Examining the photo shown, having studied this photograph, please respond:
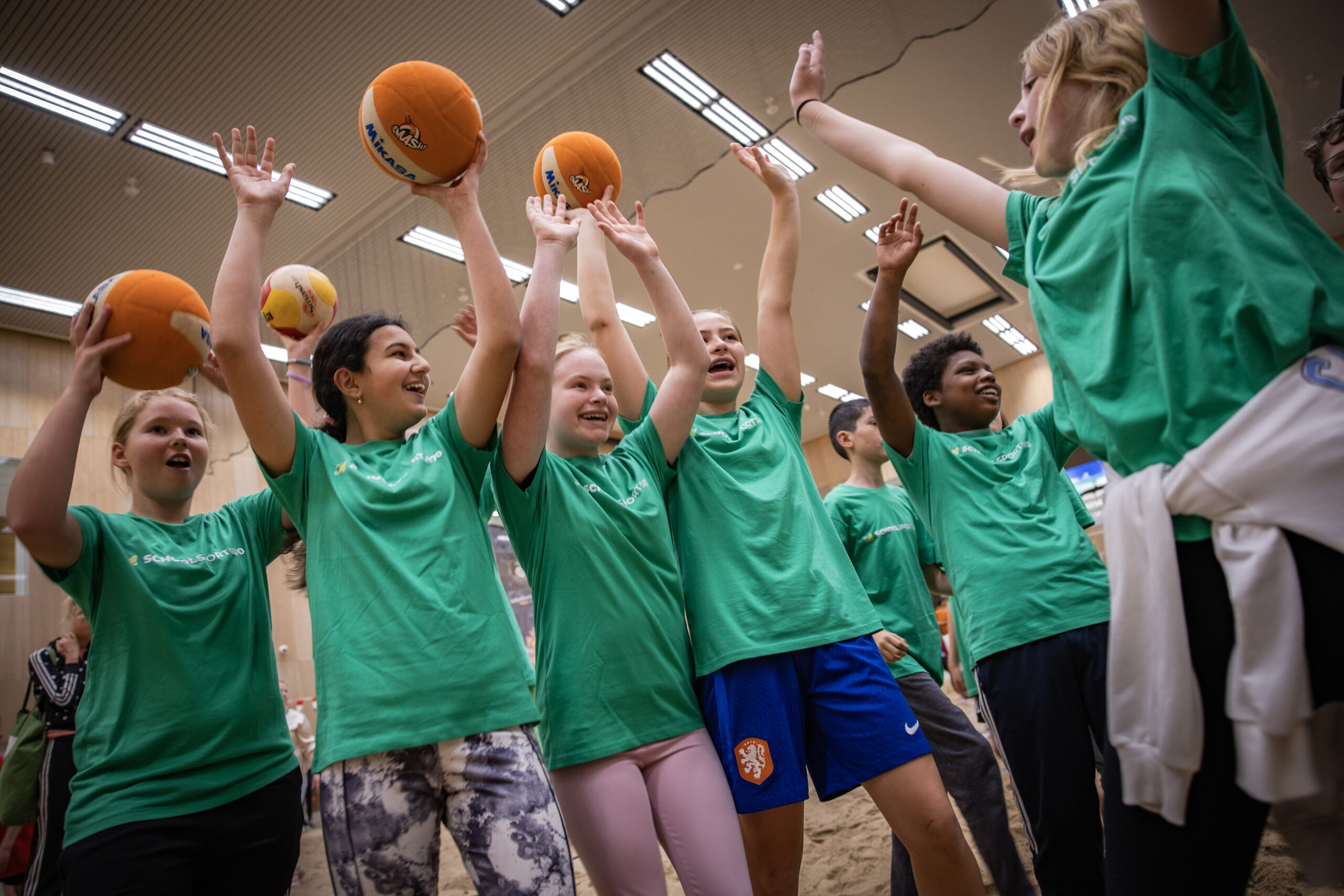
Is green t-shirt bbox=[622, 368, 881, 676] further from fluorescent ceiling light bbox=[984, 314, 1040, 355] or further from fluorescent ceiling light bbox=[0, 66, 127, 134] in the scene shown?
fluorescent ceiling light bbox=[984, 314, 1040, 355]

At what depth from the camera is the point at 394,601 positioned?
1586 mm

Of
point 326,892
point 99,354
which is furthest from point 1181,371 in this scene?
point 326,892

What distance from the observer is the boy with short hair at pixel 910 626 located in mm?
2428

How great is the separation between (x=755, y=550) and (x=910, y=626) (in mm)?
1283

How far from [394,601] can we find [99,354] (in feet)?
3.80

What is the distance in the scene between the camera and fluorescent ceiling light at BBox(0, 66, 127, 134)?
18.5 feet

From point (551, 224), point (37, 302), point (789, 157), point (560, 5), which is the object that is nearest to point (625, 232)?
point (551, 224)

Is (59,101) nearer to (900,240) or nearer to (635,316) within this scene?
(635,316)

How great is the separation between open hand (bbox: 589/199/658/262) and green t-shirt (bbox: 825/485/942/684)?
141cm

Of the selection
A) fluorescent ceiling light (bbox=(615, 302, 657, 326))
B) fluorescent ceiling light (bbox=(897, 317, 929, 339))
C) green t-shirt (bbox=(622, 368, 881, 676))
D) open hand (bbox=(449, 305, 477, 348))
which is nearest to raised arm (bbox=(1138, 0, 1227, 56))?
green t-shirt (bbox=(622, 368, 881, 676))

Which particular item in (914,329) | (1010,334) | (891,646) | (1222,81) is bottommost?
(891,646)

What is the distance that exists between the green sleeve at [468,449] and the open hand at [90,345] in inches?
34.9

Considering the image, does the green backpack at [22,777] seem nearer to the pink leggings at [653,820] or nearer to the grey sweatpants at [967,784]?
the pink leggings at [653,820]

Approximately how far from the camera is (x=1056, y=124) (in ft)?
4.14
